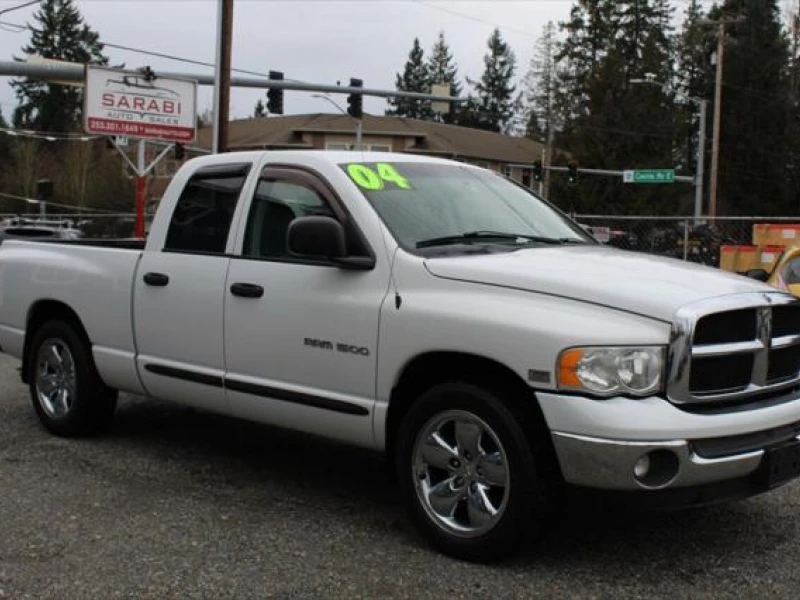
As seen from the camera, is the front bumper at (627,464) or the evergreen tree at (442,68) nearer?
the front bumper at (627,464)

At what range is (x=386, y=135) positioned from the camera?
60.6 metres

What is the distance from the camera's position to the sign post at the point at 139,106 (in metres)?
19.4

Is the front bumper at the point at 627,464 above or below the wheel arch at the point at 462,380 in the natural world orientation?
below

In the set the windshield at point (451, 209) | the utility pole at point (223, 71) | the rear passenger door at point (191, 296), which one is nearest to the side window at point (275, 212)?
the rear passenger door at point (191, 296)

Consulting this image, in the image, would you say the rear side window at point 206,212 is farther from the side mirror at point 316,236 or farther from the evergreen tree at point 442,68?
the evergreen tree at point 442,68

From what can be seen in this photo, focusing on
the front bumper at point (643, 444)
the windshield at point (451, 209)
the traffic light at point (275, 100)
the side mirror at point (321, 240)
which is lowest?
the front bumper at point (643, 444)

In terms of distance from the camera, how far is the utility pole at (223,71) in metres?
19.9

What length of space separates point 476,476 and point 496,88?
99999 mm

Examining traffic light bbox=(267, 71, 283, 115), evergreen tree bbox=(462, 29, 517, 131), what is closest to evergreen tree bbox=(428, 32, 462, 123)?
evergreen tree bbox=(462, 29, 517, 131)

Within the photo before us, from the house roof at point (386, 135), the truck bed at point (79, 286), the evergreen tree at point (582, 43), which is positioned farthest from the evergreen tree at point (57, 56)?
the truck bed at point (79, 286)

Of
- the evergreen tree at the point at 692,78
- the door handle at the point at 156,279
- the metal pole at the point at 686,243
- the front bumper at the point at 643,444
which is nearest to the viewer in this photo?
the front bumper at the point at 643,444

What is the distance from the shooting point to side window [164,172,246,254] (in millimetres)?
5488

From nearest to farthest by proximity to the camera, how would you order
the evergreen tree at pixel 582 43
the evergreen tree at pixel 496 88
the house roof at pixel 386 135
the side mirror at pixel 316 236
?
the side mirror at pixel 316 236
the house roof at pixel 386 135
the evergreen tree at pixel 582 43
the evergreen tree at pixel 496 88

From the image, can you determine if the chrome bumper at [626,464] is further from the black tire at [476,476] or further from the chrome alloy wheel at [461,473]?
the chrome alloy wheel at [461,473]
